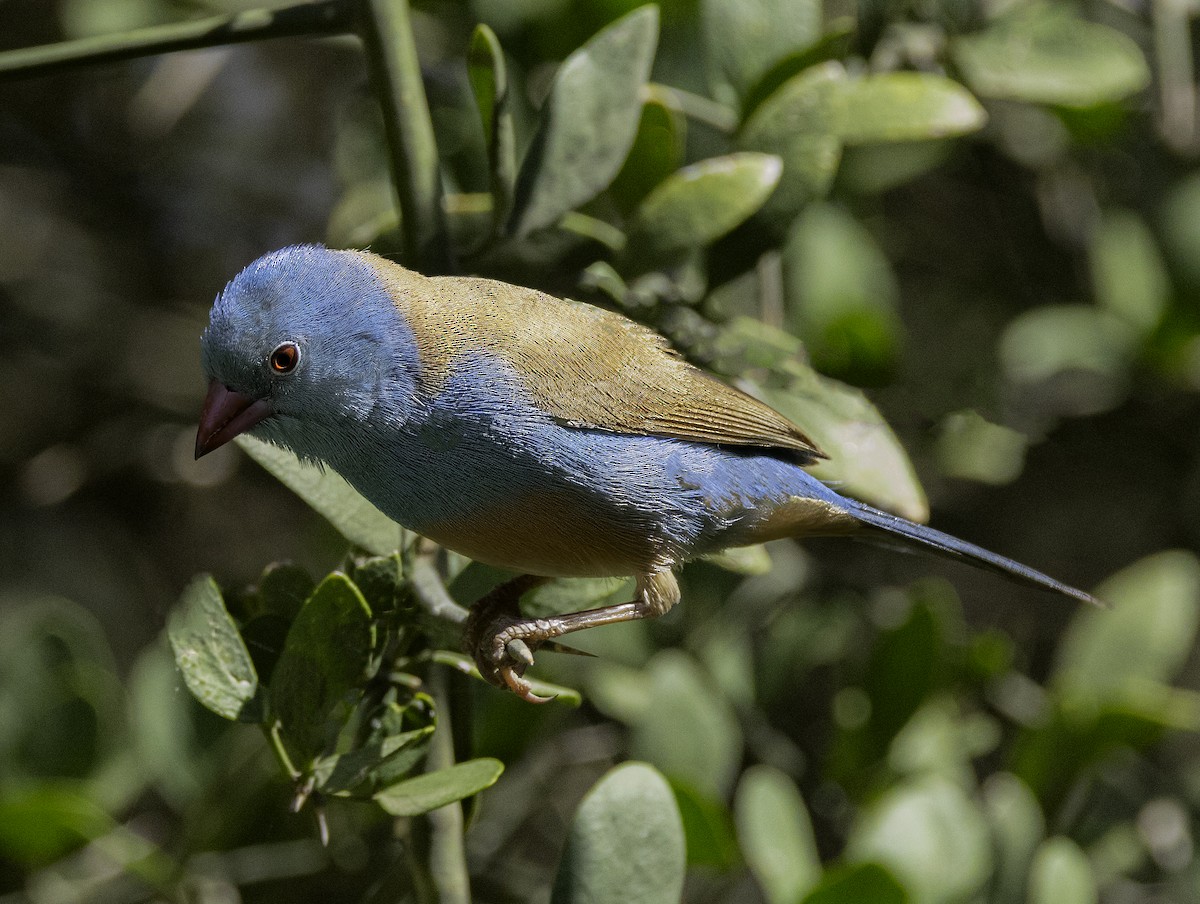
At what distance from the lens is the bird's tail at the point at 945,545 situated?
8.32ft

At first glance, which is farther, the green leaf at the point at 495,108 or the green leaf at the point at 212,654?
the green leaf at the point at 495,108

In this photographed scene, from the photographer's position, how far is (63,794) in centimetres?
248

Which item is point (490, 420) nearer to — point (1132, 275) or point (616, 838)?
point (616, 838)

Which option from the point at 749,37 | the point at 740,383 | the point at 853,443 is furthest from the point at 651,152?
the point at 853,443

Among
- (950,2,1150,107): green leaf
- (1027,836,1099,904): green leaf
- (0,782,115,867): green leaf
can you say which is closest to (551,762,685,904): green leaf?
(1027,836,1099,904): green leaf

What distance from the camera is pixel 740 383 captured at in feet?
8.74

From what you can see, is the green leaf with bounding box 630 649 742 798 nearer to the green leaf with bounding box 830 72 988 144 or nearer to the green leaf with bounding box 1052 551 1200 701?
the green leaf with bounding box 1052 551 1200 701

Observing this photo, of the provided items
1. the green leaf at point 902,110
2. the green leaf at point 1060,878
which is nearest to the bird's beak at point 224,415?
the green leaf at point 902,110

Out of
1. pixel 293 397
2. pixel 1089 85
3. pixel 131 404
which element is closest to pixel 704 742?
pixel 293 397

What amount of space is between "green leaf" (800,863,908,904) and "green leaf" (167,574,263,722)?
1.02 metres

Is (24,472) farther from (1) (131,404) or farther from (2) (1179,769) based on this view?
(2) (1179,769)

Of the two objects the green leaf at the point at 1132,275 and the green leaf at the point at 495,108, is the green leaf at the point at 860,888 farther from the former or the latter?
the green leaf at the point at 1132,275

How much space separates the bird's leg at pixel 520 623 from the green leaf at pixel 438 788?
0.27 m

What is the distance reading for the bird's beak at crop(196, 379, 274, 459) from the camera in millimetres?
2221
